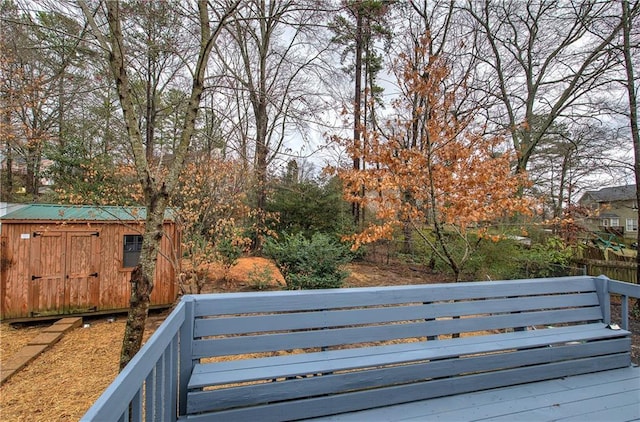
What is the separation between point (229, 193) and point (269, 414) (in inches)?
186

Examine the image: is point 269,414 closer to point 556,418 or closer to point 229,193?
point 556,418

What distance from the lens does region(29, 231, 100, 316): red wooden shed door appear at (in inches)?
194

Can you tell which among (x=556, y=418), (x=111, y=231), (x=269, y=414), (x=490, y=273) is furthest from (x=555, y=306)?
(x=111, y=231)

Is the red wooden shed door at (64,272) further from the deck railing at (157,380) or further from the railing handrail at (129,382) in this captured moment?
the railing handrail at (129,382)

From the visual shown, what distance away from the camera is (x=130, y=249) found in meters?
5.45

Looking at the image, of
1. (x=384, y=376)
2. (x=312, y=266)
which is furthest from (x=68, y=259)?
(x=384, y=376)

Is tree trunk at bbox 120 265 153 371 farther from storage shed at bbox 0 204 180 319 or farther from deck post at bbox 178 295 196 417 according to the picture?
storage shed at bbox 0 204 180 319

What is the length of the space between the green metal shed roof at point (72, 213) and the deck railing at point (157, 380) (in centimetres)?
369

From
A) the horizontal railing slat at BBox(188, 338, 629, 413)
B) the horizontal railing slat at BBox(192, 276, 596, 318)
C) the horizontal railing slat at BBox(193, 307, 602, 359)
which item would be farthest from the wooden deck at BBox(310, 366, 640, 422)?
the horizontal railing slat at BBox(192, 276, 596, 318)

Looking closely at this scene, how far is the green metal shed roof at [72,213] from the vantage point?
16.0ft

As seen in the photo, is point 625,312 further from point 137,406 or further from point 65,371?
point 65,371

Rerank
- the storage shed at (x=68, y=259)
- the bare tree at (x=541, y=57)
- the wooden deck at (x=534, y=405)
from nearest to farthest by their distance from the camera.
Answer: the wooden deck at (x=534, y=405)
the storage shed at (x=68, y=259)
the bare tree at (x=541, y=57)

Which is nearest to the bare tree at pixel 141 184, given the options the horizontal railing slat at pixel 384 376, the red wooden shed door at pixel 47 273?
the horizontal railing slat at pixel 384 376

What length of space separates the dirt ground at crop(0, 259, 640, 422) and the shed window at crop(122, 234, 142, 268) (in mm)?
1076
